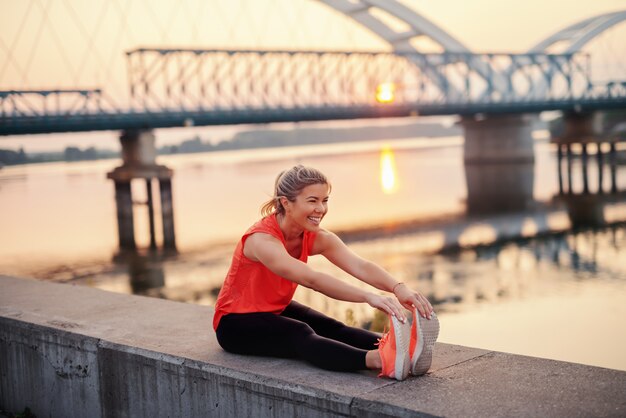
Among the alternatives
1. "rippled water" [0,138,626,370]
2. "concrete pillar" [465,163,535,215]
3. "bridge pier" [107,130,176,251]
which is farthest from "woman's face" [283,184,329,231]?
"concrete pillar" [465,163,535,215]

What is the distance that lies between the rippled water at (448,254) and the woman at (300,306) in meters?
5.75

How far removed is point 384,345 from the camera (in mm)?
3949

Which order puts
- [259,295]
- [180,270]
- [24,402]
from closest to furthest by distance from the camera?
[259,295]
[24,402]
[180,270]

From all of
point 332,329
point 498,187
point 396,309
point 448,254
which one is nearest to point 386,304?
point 396,309

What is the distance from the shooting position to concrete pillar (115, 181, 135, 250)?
3475cm

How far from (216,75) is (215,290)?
38862mm

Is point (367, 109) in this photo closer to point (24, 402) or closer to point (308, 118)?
point (308, 118)

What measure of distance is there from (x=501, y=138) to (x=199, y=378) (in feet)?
229

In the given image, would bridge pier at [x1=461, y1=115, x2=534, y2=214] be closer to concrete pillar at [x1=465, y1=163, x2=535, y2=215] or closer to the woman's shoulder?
concrete pillar at [x1=465, y1=163, x2=535, y2=215]

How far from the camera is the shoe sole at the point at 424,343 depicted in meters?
3.82

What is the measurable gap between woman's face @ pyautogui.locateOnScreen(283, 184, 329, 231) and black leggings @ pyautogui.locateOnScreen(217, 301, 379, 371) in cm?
55

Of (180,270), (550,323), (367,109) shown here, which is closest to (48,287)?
(550,323)

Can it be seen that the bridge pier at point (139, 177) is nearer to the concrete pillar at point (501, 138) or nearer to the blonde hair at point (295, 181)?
the blonde hair at point (295, 181)

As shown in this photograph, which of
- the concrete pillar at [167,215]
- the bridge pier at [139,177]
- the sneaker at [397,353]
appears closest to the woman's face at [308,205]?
the sneaker at [397,353]
